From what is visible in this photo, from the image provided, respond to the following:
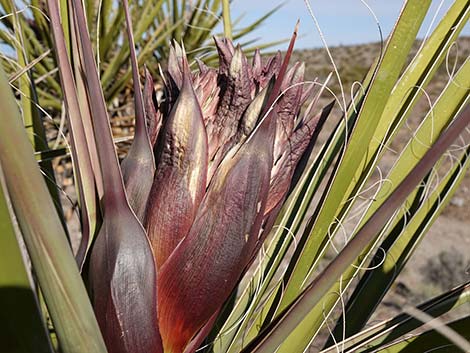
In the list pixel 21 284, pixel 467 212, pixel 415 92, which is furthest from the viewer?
pixel 467 212

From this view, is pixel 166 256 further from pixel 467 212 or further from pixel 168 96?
pixel 467 212

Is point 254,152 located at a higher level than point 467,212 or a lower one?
higher

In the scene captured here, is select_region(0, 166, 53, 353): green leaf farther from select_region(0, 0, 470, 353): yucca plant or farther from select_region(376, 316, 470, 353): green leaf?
select_region(376, 316, 470, 353): green leaf

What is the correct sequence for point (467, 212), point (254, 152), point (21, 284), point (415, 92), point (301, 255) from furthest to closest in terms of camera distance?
point (467, 212), point (415, 92), point (301, 255), point (254, 152), point (21, 284)

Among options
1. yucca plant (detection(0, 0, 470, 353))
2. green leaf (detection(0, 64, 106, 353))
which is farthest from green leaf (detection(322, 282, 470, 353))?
green leaf (detection(0, 64, 106, 353))

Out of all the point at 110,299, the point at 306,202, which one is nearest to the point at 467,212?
the point at 306,202

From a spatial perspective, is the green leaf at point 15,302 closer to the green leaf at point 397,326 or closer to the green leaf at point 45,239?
the green leaf at point 45,239

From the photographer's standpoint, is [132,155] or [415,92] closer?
[132,155]

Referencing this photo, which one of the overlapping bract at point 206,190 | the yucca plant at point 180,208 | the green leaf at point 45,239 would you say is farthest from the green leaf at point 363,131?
the green leaf at point 45,239

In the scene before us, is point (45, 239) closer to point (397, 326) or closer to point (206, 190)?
point (206, 190)
